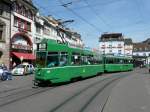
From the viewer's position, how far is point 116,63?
146 feet

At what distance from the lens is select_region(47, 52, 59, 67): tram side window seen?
2064cm

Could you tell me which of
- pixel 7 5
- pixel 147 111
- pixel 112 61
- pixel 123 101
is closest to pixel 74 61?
pixel 123 101

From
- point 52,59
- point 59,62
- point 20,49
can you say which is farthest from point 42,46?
point 20,49

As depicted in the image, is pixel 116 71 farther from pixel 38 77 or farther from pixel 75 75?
pixel 38 77

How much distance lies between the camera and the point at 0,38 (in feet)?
149

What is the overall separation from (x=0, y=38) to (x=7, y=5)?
4.74 meters

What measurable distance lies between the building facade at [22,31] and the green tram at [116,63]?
12219 mm

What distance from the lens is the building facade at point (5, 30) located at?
45094 millimetres

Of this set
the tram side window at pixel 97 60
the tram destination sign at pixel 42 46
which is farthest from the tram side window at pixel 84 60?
the tram destination sign at pixel 42 46

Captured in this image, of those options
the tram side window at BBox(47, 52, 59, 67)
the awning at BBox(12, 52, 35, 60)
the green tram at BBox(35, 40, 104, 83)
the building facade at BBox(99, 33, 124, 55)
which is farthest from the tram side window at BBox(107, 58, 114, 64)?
the building facade at BBox(99, 33, 124, 55)

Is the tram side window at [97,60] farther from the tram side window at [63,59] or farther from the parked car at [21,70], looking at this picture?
the tram side window at [63,59]

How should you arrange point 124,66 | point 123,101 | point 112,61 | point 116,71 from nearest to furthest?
point 123,101 < point 112,61 < point 116,71 < point 124,66

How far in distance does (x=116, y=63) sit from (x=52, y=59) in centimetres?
2476

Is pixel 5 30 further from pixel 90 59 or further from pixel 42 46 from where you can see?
pixel 42 46
